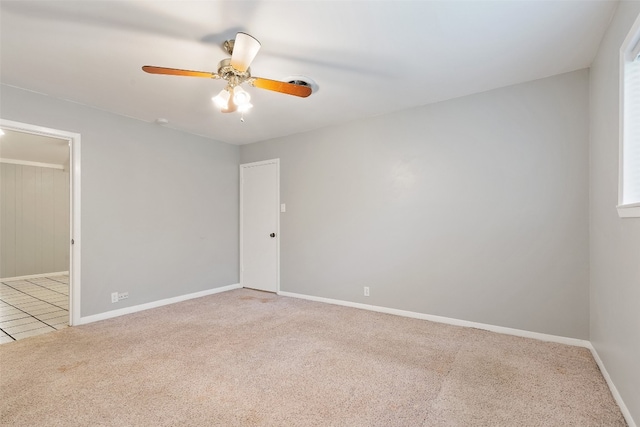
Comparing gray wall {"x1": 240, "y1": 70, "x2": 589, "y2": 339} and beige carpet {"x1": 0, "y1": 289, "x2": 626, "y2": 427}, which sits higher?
gray wall {"x1": 240, "y1": 70, "x2": 589, "y2": 339}

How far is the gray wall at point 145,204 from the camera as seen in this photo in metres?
3.39

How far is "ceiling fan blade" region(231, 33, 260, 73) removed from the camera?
1788 millimetres

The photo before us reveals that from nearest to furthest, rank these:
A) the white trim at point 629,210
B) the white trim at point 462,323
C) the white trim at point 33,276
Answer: the white trim at point 629,210, the white trim at point 462,323, the white trim at point 33,276

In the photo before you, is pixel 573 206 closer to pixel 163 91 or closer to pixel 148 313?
pixel 163 91

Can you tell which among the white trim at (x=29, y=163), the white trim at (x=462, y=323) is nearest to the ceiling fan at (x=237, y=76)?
the white trim at (x=462, y=323)

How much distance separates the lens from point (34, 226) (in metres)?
6.23

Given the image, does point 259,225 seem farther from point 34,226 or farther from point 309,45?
point 34,226

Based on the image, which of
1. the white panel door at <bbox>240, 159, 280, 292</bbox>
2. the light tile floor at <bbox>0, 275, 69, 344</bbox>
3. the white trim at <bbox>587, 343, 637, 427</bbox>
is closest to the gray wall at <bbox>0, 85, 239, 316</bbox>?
the white panel door at <bbox>240, 159, 280, 292</bbox>

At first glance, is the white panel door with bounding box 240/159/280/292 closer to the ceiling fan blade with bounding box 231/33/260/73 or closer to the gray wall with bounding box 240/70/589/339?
the gray wall with bounding box 240/70/589/339

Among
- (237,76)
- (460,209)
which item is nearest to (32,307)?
(237,76)

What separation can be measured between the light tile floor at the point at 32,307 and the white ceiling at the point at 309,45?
247 cm

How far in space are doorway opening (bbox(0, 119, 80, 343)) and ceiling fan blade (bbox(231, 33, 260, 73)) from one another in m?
3.81

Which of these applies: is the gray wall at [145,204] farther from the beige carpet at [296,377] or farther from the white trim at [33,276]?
the white trim at [33,276]

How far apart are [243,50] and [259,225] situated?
331cm
